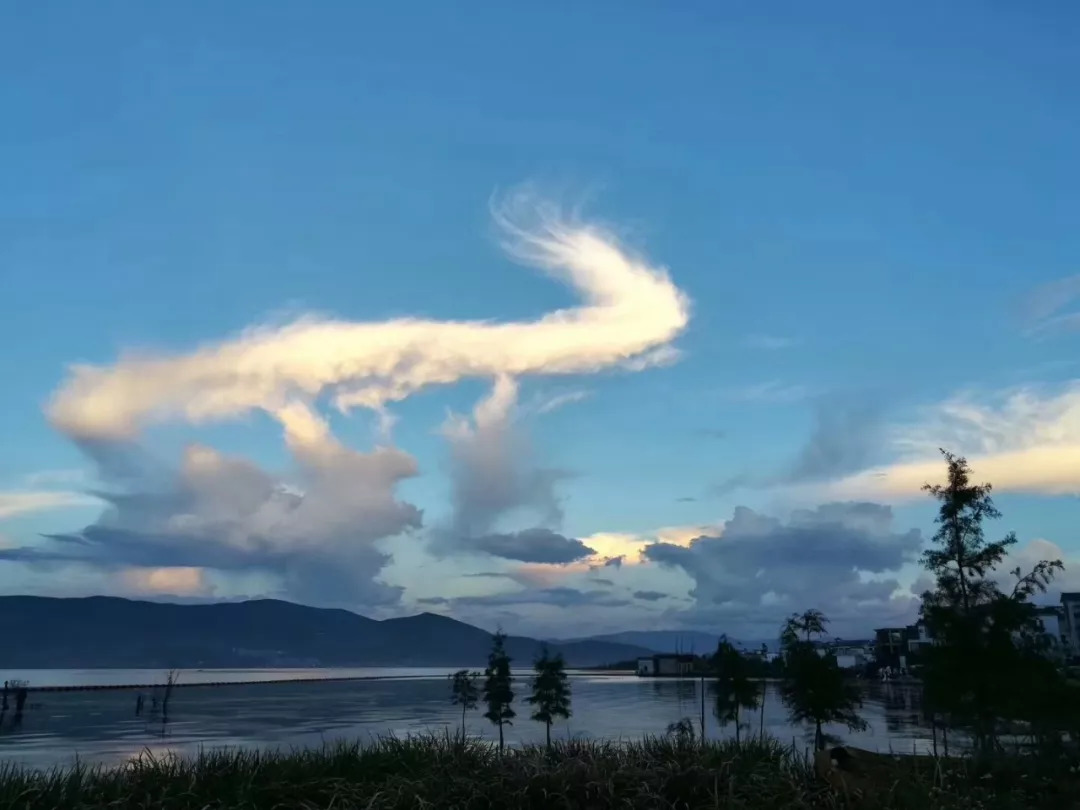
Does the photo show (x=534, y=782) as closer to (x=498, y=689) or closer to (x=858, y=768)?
(x=858, y=768)

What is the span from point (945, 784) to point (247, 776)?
753 centimetres

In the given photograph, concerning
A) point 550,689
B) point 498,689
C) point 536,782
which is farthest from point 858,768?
point 498,689

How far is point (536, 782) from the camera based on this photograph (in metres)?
9.03

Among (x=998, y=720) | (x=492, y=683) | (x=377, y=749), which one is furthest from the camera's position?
(x=492, y=683)

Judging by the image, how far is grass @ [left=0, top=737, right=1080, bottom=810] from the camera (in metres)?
8.89

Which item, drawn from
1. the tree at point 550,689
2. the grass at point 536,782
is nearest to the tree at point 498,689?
the tree at point 550,689

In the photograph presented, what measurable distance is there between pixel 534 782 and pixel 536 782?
0.07 feet

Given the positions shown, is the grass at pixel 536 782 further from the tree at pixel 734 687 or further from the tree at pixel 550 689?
the tree at pixel 550 689

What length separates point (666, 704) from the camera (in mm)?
117312

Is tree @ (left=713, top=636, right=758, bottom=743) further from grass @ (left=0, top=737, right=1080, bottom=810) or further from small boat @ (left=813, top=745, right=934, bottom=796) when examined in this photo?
grass @ (left=0, top=737, right=1080, bottom=810)

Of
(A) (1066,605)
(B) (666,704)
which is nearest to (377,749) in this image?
(B) (666,704)

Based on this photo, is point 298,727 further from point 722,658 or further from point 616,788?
point 616,788

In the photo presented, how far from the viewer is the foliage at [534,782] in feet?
29.1

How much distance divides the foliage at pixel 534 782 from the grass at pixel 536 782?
1cm
